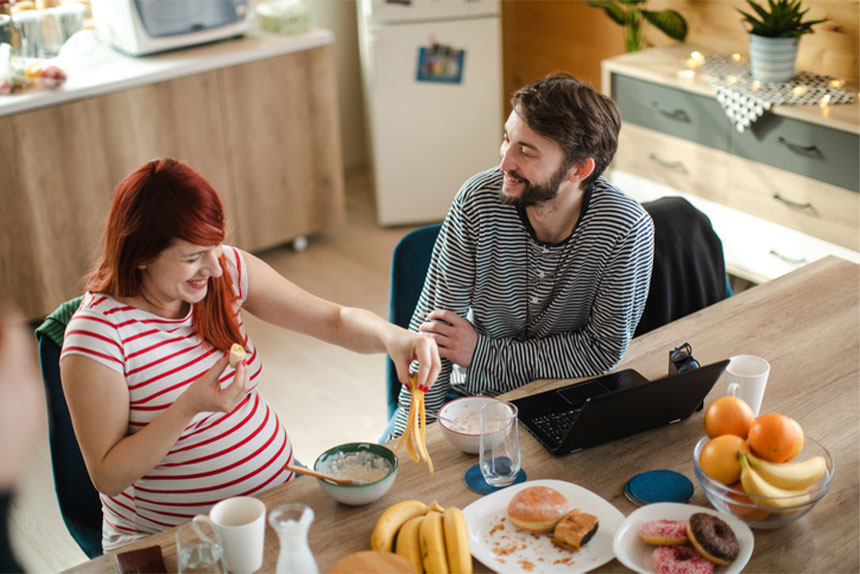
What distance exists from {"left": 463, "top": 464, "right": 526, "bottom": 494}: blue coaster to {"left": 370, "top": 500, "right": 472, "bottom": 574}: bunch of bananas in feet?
0.34

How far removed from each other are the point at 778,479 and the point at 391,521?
596mm

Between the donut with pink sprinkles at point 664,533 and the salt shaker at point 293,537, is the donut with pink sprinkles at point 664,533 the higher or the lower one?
the lower one

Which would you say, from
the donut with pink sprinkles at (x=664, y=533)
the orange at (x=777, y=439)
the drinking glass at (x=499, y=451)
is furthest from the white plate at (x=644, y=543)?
the drinking glass at (x=499, y=451)

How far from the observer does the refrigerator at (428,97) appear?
13.9 feet

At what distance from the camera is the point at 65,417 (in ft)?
5.85

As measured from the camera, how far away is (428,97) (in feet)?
14.4

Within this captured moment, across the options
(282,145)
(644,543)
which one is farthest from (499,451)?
(282,145)

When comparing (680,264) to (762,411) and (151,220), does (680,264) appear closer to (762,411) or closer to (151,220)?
(762,411)

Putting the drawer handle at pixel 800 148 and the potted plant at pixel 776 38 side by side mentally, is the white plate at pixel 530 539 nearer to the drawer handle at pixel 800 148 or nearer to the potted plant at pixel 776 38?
the drawer handle at pixel 800 148

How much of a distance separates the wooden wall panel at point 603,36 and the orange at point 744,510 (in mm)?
2524

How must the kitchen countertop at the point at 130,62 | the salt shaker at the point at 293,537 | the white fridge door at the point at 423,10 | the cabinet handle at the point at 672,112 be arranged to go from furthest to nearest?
the white fridge door at the point at 423,10
the cabinet handle at the point at 672,112
the kitchen countertop at the point at 130,62
the salt shaker at the point at 293,537

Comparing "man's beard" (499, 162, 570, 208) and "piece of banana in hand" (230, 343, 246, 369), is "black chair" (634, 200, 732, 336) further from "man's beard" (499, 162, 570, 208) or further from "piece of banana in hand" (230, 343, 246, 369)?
"piece of banana in hand" (230, 343, 246, 369)

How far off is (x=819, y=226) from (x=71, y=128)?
277cm

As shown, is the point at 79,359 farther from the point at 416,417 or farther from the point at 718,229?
the point at 718,229
